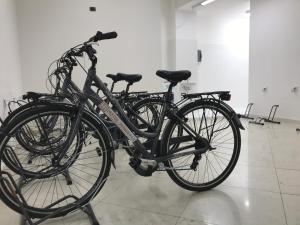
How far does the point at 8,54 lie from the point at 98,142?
2472 millimetres

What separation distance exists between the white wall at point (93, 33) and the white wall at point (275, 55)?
1981 millimetres

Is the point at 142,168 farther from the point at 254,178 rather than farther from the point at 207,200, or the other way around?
the point at 254,178

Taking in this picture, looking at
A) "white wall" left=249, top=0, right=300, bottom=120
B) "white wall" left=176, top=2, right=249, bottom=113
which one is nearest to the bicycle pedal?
"white wall" left=249, top=0, right=300, bottom=120

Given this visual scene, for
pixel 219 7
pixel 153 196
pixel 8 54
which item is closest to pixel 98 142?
pixel 153 196

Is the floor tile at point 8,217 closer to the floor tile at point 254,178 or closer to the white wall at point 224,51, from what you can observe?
the floor tile at point 254,178

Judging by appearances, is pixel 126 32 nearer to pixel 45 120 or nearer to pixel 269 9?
pixel 269 9

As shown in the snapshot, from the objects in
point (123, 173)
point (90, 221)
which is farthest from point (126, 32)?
point (90, 221)

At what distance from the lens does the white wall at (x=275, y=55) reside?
4641 millimetres

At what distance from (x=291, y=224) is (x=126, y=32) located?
427 centimetres

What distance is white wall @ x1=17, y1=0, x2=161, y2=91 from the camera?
175 inches

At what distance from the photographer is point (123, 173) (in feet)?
8.66

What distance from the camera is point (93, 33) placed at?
189 inches

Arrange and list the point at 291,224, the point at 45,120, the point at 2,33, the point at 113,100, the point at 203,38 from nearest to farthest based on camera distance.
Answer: the point at 291,224
the point at 45,120
the point at 113,100
the point at 2,33
the point at 203,38

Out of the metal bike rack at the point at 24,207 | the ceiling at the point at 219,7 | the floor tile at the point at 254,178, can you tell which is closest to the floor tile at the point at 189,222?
the metal bike rack at the point at 24,207
